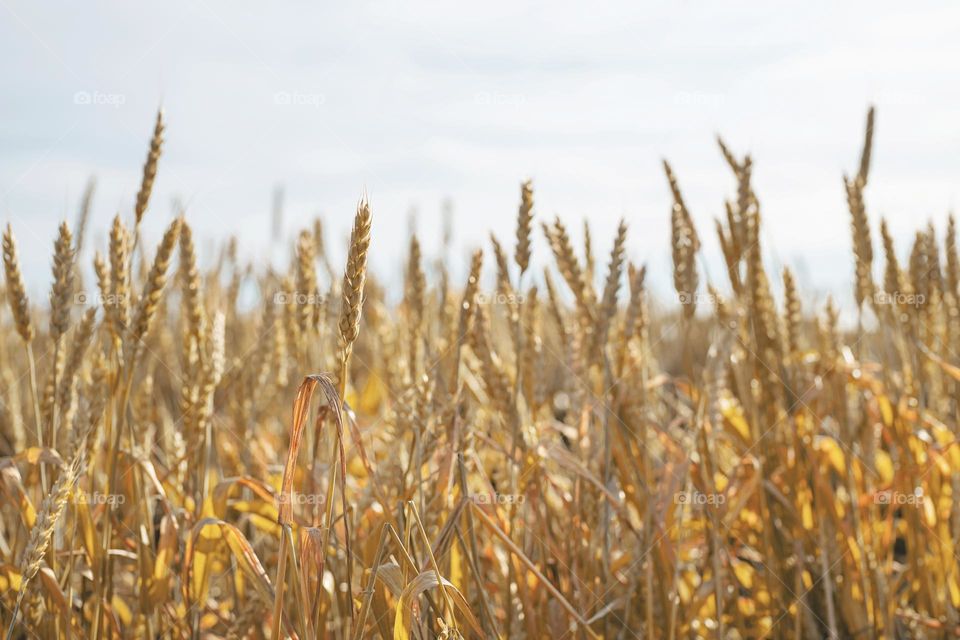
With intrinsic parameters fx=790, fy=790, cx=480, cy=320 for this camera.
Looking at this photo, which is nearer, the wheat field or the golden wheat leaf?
the golden wheat leaf

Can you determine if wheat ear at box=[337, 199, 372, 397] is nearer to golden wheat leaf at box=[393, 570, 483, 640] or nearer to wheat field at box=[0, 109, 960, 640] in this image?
wheat field at box=[0, 109, 960, 640]

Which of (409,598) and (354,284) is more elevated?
(354,284)

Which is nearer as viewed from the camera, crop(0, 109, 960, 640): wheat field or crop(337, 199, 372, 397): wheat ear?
crop(337, 199, 372, 397): wheat ear

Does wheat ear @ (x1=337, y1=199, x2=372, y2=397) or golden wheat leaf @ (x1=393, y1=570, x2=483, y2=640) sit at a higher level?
wheat ear @ (x1=337, y1=199, x2=372, y2=397)

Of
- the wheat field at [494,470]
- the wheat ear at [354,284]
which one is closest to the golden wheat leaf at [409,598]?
the wheat field at [494,470]

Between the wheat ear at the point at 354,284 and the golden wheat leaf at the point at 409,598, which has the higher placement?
the wheat ear at the point at 354,284

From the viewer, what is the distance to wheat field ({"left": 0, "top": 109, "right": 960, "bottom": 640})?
112 cm

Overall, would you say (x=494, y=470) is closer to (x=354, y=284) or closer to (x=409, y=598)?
(x=409, y=598)

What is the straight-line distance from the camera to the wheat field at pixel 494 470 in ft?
3.68

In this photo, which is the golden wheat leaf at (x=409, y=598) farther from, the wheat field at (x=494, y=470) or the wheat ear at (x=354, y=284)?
the wheat ear at (x=354, y=284)

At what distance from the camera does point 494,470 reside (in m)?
1.97

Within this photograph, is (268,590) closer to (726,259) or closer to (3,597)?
(3,597)

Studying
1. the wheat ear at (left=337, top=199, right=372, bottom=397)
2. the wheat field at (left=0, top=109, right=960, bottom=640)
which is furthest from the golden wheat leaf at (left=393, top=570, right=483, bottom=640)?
the wheat ear at (left=337, top=199, right=372, bottom=397)

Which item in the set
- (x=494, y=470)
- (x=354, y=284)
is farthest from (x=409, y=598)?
(x=494, y=470)
